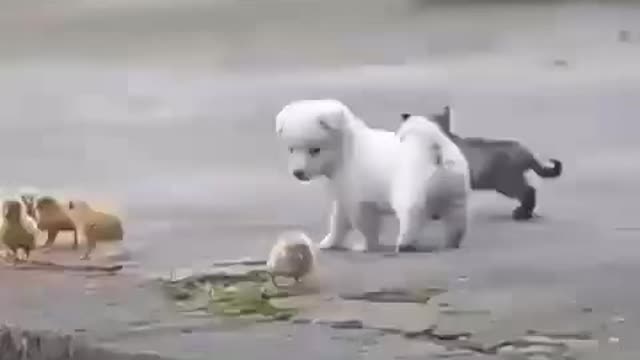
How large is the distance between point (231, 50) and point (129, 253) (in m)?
0.23

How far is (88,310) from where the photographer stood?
98cm

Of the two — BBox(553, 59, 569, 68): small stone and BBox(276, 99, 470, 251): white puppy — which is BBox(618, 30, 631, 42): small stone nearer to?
BBox(553, 59, 569, 68): small stone

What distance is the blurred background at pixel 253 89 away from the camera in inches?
35.7

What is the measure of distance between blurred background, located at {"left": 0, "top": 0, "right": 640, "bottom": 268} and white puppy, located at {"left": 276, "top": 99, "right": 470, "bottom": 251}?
1cm

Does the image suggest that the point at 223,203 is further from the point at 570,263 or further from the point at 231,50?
the point at 570,263

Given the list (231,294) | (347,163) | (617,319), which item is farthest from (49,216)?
(617,319)

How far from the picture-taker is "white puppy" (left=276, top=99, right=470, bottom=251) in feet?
3.08

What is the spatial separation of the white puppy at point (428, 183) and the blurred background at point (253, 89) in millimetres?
24

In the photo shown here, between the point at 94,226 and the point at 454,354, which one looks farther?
the point at 94,226

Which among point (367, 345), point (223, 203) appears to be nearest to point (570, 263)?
point (367, 345)

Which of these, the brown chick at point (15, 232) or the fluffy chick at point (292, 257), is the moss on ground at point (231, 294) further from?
the brown chick at point (15, 232)

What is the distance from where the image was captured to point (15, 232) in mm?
1021

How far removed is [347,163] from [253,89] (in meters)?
0.12

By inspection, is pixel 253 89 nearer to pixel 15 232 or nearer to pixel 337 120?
pixel 337 120
